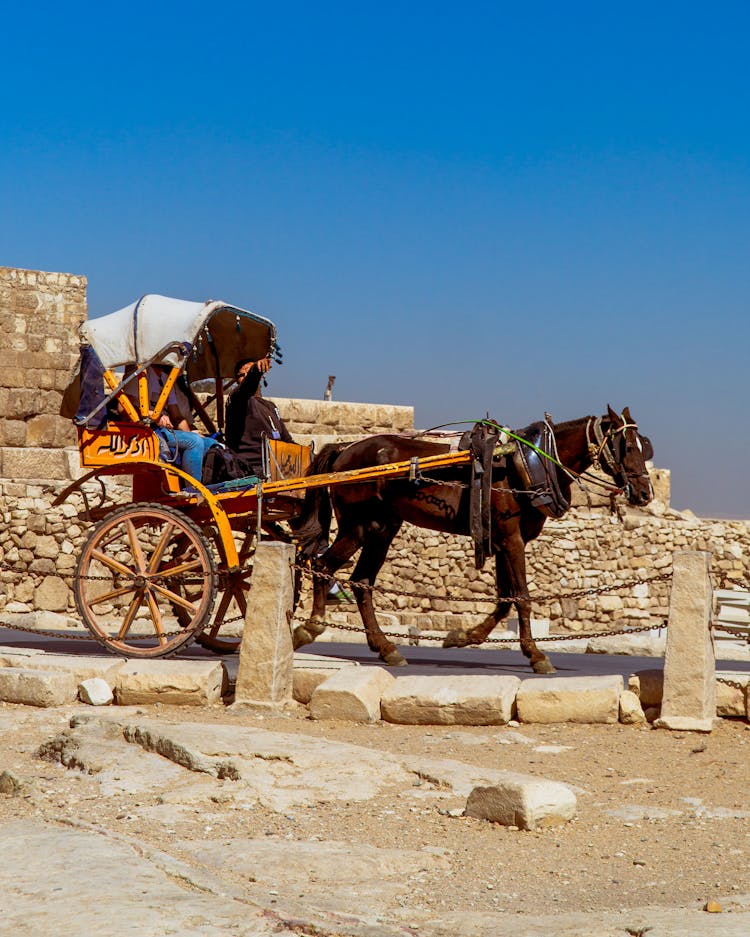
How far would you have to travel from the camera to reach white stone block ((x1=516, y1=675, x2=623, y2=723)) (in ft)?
27.4

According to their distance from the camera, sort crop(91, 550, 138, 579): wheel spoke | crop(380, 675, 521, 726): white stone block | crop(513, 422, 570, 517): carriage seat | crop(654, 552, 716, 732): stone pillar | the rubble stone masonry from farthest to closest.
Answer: the rubble stone masonry < crop(513, 422, 570, 517): carriage seat < crop(91, 550, 138, 579): wheel spoke < crop(380, 675, 521, 726): white stone block < crop(654, 552, 716, 732): stone pillar

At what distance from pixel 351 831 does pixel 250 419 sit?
558cm

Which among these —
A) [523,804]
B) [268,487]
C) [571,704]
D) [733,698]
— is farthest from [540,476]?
[523,804]

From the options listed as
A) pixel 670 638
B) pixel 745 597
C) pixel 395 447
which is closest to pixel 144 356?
pixel 395 447

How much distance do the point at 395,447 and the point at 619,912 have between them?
6.87m

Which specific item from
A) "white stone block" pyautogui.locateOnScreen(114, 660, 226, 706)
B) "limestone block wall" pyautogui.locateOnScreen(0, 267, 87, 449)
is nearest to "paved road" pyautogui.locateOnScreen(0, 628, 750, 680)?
"white stone block" pyautogui.locateOnScreen(114, 660, 226, 706)

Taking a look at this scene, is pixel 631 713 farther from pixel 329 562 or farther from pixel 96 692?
pixel 96 692

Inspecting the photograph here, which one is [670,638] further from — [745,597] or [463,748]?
[745,597]

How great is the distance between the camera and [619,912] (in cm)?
450

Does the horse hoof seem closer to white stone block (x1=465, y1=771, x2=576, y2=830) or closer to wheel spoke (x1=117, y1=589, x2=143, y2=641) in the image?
wheel spoke (x1=117, y1=589, x2=143, y2=641)

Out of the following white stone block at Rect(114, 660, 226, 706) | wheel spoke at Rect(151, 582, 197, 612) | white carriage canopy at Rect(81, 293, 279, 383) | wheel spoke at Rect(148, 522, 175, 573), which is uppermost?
white carriage canopy at Rect(81, 293, 279, 383)

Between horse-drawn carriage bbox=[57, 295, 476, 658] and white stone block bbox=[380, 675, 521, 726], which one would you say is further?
horse-drawn carriage bbox=[57, 295, 476, 658]

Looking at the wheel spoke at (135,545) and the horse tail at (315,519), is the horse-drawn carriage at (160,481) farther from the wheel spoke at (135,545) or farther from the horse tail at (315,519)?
the horse tail at (315,519)

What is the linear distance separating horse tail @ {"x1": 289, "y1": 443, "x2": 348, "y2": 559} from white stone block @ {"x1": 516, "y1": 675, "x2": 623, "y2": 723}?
3.06 metres
